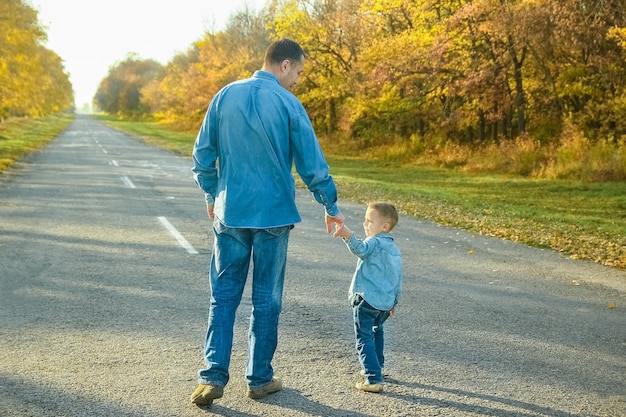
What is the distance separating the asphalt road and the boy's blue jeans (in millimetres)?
147

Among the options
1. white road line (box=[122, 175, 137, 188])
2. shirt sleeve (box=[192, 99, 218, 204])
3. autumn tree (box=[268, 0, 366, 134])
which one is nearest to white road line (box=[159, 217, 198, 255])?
shirt sleeve (box=[192, 99, 218, 204])

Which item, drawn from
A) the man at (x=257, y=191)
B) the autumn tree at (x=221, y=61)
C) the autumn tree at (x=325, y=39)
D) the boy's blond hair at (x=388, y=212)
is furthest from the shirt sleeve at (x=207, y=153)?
the autumn tree at (x=221, y=61)

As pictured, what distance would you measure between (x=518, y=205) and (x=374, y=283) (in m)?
12.6

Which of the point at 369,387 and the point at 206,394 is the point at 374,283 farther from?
the point at 206,394

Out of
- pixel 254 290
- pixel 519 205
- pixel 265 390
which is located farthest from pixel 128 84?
pixel 265 390

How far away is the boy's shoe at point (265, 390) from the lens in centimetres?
398

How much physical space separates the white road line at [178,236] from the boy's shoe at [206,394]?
4739 mm

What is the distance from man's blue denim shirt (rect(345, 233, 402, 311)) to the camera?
4.14 m

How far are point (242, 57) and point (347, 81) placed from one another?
51.4 feet

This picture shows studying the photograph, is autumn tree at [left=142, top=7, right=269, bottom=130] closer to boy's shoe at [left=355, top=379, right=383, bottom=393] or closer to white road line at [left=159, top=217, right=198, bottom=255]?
white road line at [left=159, top=217, right=198, bottom=255]

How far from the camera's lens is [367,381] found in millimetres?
4098

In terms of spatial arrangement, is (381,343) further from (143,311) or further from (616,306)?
(616,306)

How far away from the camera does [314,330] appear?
5.32 m

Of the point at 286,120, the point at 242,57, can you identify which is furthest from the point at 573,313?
the point at 242,57
